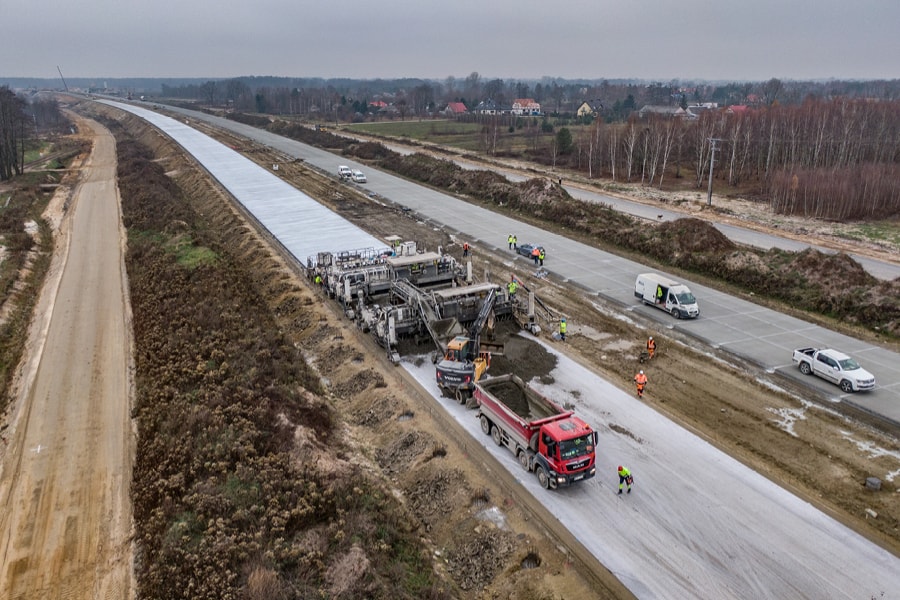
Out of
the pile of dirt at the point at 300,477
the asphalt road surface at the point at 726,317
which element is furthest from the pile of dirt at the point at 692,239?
the pile of dirt at the point at 300,477

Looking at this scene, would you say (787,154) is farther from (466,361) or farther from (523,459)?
(523,459)

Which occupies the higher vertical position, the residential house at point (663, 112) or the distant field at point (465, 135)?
the residential house at point (663, 112)

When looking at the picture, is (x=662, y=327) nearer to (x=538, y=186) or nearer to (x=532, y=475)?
(x=532, y=475)

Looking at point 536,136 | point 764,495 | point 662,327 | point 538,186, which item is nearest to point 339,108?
point 536,136

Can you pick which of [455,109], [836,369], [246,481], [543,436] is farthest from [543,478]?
[455,109]

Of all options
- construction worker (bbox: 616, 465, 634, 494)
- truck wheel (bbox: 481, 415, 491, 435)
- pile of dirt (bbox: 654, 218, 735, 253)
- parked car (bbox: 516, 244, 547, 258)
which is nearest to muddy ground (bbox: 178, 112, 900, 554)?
truck wheel (bbox: 481, 415, 491, 435)

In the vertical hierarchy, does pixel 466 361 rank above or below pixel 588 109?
below

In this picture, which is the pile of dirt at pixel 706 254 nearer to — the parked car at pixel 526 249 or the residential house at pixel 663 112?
the parked car at pixel 526 249
